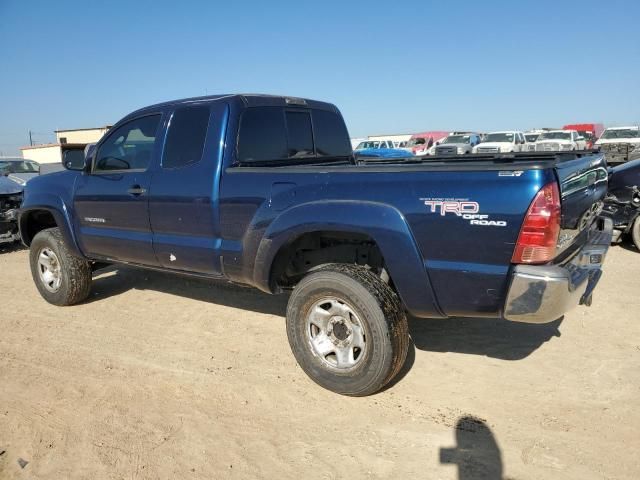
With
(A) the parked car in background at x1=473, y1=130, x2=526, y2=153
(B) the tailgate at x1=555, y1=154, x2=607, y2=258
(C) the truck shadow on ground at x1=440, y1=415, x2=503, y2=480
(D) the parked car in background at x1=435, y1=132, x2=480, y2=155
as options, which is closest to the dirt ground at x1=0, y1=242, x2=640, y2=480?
(C) the truck shadow on ground at x1=440, y1=415, x2=503, y2=480

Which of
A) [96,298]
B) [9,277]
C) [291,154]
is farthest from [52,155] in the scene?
[291,154]

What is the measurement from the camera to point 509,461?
2553 millimetres

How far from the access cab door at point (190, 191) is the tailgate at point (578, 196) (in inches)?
91.4

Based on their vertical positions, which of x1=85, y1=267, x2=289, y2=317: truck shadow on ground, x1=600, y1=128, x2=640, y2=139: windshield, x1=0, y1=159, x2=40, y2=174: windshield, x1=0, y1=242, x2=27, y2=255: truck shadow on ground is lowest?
x1=0, y1=242, x2=27, y2=255: truck shadow on ground

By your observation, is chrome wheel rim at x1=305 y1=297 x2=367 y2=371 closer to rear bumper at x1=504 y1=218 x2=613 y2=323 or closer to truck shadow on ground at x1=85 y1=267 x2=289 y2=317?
rear bumper at x1=504 y1=218 x2=613 y2=323

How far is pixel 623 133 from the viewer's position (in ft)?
76.3

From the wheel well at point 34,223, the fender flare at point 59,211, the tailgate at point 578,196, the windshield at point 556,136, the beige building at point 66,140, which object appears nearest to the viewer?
the tailgate at point 578,196

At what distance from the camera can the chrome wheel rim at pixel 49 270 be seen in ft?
17.3

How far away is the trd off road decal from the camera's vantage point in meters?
2.56

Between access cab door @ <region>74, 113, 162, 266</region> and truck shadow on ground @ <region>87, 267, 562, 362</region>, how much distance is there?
2.49ft

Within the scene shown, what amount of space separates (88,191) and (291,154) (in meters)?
2.00

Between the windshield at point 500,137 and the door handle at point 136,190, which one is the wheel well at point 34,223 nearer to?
the door handle at point 136,190

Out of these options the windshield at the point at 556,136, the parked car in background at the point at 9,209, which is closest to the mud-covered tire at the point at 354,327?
the parked car in background at the point at 9,209

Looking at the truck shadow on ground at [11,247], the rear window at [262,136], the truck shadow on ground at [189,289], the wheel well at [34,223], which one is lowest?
the truck shadow on ground at [11,247]
